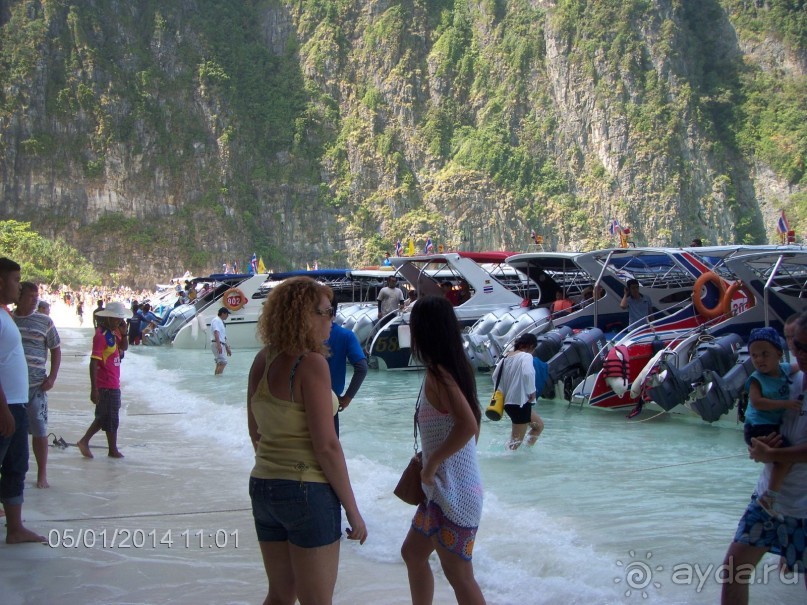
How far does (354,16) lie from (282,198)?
22315mm

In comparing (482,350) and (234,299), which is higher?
(234,299)

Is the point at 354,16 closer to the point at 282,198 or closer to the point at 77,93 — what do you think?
the point at 282,198

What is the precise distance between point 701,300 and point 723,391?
8.28ft

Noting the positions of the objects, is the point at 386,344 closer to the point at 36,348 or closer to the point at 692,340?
the point at 692,340

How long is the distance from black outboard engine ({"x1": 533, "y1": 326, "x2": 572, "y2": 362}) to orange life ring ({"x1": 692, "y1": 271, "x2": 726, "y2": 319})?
2.15 metres

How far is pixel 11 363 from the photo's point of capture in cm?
561

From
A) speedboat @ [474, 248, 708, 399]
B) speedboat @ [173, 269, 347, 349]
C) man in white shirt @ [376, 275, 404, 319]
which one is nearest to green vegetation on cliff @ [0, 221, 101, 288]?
speedboat @ [173, 269, 347, 349]

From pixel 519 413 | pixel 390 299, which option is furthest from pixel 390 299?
pixel 519 413

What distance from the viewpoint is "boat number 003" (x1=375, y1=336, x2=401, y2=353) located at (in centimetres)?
1876

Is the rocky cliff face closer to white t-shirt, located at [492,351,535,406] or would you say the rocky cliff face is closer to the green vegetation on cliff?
the green vegetation on cliff

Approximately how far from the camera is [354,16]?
97875 millimetres

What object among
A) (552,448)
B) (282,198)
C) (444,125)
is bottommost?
(552,448)

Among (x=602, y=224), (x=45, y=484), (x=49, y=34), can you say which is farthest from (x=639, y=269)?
(x=49, y=34)

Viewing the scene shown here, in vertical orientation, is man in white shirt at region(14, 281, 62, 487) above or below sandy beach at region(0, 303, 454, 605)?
above
